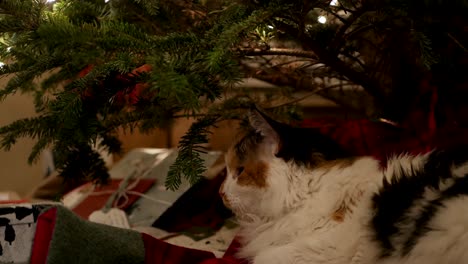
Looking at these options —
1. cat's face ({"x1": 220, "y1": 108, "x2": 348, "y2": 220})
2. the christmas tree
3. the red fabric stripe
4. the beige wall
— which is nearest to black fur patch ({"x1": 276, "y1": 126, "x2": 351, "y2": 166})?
cat's face ({"x1": 220, "y1": 108, "x2": 348, "y2": 220})

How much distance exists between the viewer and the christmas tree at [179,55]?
57 cm

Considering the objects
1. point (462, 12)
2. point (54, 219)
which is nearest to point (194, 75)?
point (54, 219)

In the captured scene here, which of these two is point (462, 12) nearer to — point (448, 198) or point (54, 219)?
point (448, 198)

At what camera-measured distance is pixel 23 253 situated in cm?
64

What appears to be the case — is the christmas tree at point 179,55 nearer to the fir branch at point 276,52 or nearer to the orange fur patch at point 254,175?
the fir branch at point 276,52

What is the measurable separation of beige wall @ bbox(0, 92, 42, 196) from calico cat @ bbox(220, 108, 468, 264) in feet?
3.73

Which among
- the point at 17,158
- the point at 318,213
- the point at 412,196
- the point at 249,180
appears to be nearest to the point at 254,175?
the point at 249,180

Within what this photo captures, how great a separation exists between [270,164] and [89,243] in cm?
33

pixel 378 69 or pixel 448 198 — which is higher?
pixel 378 69

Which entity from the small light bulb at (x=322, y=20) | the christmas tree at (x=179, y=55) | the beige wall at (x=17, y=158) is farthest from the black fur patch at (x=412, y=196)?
the beige wall at (x=17, y=158)

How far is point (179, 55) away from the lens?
1.94 feet

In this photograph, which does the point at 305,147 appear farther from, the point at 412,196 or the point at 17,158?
the point at 17,158

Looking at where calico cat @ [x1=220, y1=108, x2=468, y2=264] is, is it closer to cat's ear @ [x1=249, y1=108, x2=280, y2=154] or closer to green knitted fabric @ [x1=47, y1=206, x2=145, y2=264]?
cat's ear @ [x1=249, y1=108, x2=280, y2=154]

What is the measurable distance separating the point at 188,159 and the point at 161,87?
191mm
